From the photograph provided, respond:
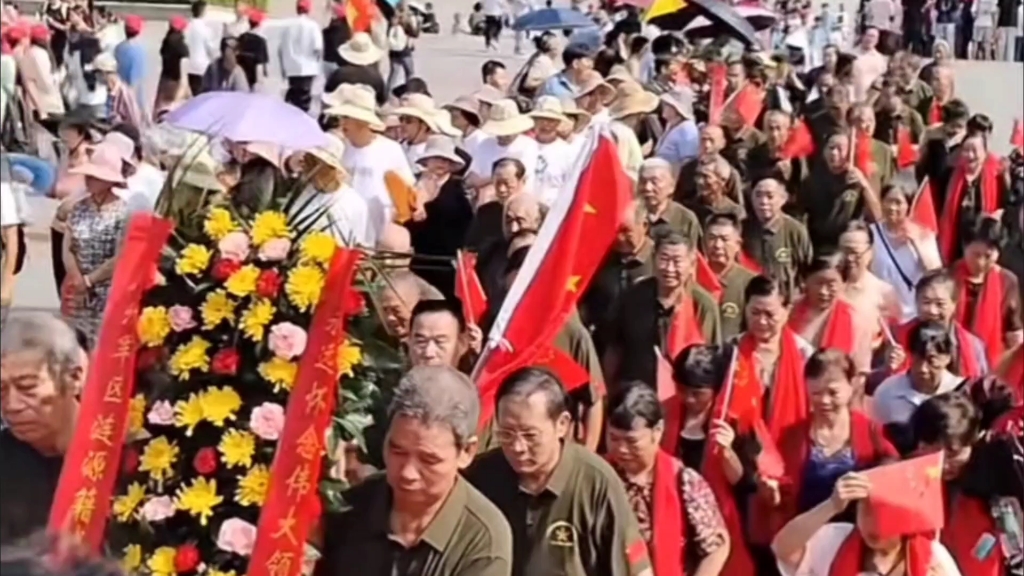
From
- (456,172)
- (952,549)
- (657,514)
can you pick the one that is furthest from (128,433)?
(456,172)

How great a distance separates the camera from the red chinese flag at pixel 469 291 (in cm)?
681

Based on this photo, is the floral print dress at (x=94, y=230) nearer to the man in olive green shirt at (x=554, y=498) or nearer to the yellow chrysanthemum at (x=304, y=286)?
the yellow chrysanthemum at (x=304, y=286)

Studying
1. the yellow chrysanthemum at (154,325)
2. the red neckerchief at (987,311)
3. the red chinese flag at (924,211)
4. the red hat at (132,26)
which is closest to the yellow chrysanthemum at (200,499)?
the yellow chrysanthemum at (154,325)

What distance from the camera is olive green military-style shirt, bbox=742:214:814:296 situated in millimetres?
9039

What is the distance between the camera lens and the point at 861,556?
5191 millimetres

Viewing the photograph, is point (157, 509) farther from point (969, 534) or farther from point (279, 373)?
point (969, 534)

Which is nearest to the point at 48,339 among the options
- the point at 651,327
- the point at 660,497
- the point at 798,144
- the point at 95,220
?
the point at 660,497

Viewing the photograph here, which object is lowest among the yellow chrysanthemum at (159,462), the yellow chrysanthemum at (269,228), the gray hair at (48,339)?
the yellow chrysanthemum at (159,462)

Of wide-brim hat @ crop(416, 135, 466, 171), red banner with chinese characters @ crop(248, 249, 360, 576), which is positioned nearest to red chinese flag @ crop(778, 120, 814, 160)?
wide-brim hat @ crop(416, 135, 466, 171)

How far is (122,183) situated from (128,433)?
3.53 metres

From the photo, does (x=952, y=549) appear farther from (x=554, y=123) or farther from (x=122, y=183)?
(x=554, y=123)

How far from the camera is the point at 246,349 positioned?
4.86 m

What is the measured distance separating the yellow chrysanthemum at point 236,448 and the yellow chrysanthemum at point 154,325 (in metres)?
0.29

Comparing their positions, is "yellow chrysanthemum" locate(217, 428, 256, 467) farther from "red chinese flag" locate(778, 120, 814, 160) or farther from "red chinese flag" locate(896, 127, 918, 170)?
"red chinese flag" locate(896, 127, 918, 170)
